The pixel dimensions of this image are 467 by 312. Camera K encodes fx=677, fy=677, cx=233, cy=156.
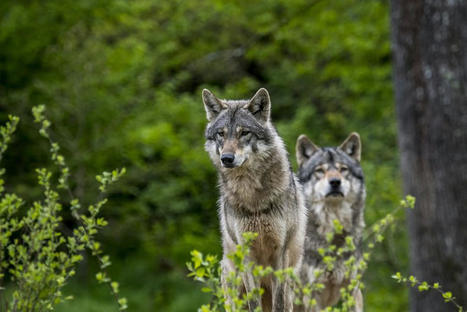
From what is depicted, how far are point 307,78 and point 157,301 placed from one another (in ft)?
23.2

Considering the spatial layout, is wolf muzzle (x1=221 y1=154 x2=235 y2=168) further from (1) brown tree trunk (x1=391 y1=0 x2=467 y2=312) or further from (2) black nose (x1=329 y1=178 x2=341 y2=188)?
(1) brown tree trunk (x1=391 y1=0 x2=467 y2=312)

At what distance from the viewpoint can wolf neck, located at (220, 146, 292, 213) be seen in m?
5.19

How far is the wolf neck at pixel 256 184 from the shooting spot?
17.0 ft

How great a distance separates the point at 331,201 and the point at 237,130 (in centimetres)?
244

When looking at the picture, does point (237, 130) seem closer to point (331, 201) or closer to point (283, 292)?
point (283, 292)

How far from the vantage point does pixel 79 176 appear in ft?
42.8

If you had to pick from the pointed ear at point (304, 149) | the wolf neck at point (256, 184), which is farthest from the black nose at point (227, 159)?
the pointed ear at point (304, 149)

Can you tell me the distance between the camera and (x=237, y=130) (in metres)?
5.18

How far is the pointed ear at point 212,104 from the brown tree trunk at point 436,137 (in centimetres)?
399

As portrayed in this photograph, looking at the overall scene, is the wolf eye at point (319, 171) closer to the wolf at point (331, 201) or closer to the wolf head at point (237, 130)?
the wolf at point (331, 201)

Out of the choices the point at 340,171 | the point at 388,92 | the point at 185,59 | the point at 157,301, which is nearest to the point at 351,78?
the point at 388,92

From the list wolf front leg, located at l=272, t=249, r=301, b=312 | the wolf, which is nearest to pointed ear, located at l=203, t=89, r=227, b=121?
wolf front leg, located at l=272, t=249, r=301, b=312

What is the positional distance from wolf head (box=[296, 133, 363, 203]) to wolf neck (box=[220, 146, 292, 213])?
80.0 inches

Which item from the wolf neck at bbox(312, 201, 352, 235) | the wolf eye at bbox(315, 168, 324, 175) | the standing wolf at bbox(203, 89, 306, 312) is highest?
the wolf eye at bbox(315, 168, 324, 175)
